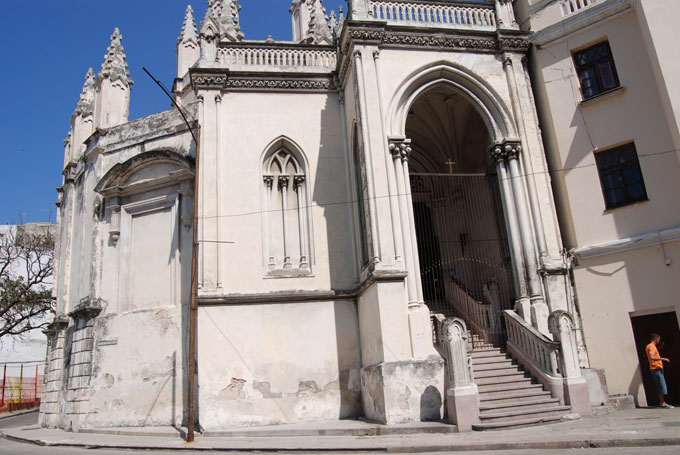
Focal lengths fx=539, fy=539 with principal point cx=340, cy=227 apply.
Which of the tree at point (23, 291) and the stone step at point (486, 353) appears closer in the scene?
the stone step at point (486, 353)

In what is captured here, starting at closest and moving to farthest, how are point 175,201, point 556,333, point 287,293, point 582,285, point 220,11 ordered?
1. point 556,333
2. point 582,285
3. point 287,293
4. point 175,201
5. point 220,11

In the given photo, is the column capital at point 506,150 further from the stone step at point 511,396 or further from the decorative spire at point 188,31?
the decorative spire at point 188,31

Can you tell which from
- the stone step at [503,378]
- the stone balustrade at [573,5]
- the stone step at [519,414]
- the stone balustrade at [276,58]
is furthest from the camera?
the stone balustrade at [276,58]

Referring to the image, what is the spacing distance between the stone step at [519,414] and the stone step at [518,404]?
121mm

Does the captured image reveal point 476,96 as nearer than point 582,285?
No

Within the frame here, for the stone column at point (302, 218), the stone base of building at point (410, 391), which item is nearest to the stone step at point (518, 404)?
the stone base of building at point (410, 391)

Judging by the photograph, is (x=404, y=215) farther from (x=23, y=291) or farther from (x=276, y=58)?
(x=23, y=291)

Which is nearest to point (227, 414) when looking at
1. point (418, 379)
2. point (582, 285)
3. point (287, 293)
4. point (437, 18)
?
point (287, 293)

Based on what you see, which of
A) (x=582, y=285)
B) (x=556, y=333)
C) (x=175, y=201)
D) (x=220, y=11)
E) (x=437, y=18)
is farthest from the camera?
(x=220, y=11)

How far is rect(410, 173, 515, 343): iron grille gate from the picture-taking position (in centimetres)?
1606

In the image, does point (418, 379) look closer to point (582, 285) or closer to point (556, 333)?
point (556, 333)

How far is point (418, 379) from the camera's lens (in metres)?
11.5

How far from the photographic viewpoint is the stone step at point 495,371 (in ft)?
39.7

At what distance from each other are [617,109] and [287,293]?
966 centimetres
